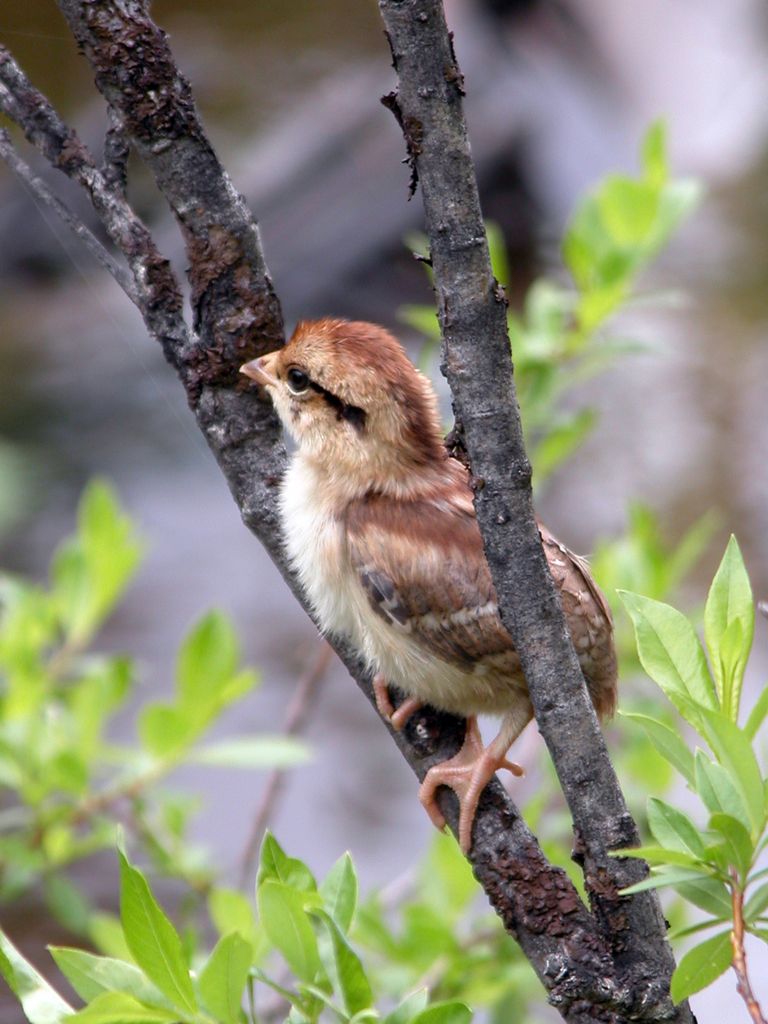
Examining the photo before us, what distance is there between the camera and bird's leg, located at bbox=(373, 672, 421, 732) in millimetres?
1966

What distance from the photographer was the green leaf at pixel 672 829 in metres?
1.49

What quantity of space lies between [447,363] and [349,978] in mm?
751

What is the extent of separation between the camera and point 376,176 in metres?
8.35

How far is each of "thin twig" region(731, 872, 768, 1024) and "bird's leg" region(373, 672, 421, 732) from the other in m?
0.62

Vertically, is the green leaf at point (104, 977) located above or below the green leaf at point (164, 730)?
below

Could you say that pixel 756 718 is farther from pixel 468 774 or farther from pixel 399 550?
pixel 399 550

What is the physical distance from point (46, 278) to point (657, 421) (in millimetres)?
4128

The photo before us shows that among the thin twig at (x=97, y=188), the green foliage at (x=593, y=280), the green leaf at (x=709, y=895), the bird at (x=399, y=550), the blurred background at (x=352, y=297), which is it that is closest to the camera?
the green leaf at (x=709, y=895)

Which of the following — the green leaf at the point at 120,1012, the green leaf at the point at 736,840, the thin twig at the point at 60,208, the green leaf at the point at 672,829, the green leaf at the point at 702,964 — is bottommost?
the green leaf at the point at 120,1012

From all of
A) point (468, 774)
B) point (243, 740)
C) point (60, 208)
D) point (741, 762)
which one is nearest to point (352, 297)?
point (243, 740)

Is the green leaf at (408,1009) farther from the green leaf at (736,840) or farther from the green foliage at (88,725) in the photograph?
the green foliage at (88,725)

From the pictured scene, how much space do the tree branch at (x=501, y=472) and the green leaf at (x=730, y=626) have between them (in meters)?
0.18

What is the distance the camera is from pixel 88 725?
297 centimetres

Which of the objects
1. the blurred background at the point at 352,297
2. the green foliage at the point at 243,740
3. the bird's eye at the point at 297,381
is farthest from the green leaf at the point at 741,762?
the blurred background at the point at 352,297
